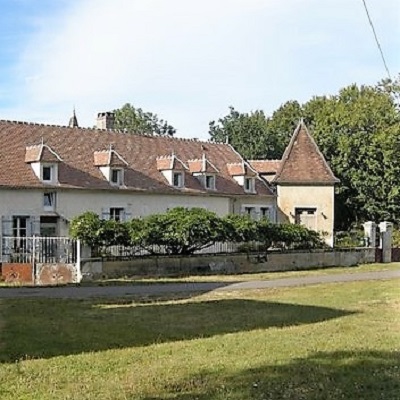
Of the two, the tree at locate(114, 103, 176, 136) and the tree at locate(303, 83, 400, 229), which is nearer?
the tree at locate(303, 83, 400, 229)

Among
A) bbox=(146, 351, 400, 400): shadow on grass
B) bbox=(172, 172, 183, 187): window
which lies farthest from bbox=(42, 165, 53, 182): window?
bbox=(146, 351, 400, 400): shadow on grass

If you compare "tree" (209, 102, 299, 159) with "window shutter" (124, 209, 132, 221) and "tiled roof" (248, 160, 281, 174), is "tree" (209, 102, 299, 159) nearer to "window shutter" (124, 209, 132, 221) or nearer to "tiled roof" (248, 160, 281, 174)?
"tiled roof" (248, 160, 281, 174)

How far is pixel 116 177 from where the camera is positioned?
121 ft

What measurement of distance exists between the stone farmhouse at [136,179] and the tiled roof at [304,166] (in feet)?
0.19

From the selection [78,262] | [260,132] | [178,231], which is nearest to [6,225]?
[78,262]

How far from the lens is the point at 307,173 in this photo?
44.0 metres

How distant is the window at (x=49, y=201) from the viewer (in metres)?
33.4

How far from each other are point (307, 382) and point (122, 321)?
7.01m

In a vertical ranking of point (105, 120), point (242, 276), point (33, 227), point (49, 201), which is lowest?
point (242, 276)

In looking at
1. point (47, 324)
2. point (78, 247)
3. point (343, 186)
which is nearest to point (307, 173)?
point (343, 186)

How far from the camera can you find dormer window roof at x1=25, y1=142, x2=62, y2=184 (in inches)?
1318

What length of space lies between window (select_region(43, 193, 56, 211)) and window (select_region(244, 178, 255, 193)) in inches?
518

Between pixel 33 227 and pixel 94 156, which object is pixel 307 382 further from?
pixel 94 156

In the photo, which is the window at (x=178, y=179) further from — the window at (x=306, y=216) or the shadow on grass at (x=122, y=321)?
the shadow on grass at (x=122, y=321)
